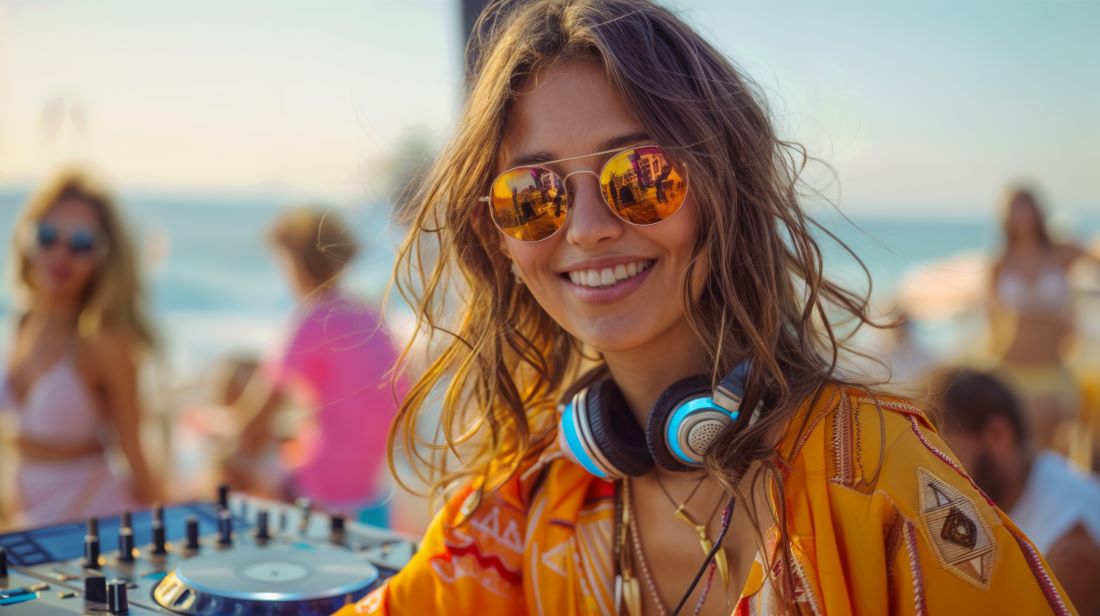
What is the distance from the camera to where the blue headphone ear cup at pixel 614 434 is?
5.49 ft

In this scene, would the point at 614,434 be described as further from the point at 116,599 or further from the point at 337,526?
the point at 116,599

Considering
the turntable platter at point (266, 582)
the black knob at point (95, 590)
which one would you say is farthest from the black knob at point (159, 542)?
the black knob at point (95, 590)

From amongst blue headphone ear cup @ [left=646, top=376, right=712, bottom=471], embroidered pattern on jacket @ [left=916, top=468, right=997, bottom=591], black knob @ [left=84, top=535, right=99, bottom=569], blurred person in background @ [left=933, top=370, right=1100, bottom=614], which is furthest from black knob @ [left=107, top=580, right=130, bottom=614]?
blurred person in background @ [left=933, top=370, right=1100, bottom=614]

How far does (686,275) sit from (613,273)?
0.36 ft

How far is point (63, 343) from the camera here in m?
4.16

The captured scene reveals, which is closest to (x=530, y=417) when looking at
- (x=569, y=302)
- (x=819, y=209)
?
(x=569, y=302)

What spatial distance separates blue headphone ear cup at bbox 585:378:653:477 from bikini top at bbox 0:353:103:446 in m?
3.00

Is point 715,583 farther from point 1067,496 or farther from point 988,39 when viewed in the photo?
point 988,39

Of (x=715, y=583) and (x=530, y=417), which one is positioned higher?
(x=530, y=417)

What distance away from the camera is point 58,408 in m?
4.08

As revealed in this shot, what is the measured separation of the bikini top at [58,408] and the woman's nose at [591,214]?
10.2ft

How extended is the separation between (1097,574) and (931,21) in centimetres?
1853

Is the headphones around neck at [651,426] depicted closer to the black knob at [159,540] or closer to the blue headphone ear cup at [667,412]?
the blue headphone ear cup at [667,412]

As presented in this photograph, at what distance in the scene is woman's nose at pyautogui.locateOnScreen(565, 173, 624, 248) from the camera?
160cm
